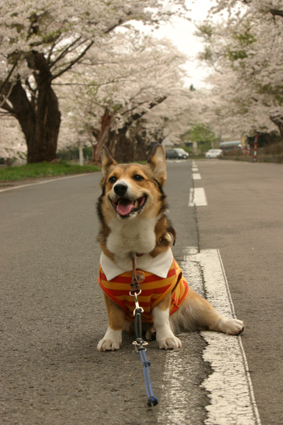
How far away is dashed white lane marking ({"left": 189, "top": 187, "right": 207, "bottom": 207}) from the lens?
33.8ft

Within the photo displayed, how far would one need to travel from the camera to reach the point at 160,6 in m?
25.3

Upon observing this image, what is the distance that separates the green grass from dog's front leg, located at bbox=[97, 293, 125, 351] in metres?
16.8

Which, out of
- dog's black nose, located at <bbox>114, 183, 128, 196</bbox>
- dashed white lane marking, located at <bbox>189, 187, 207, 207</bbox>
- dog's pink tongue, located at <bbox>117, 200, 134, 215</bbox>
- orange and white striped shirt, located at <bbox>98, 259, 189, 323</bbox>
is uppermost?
dog's black nose, located at <bbox>114, 183, 128, 196</bbox>

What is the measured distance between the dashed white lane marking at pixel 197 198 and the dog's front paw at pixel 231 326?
6.92 m

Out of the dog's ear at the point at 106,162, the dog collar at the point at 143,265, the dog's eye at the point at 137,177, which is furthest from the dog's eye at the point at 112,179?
the dog collar at the point at 143,265

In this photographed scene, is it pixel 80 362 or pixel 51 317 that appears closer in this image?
pixel 80 362

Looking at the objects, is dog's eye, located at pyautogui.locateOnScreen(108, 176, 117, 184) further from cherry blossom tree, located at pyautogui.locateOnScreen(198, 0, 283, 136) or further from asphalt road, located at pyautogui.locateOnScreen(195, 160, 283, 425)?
cherry blossom tree, located at pyautogui.locateOnScreen(198, 0, 283, 136)

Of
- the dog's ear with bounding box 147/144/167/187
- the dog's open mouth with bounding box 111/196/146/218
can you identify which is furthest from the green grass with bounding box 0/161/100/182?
the dog's open mouth with bounding box 111/196/146/218

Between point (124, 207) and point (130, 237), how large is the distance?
190 millimetres

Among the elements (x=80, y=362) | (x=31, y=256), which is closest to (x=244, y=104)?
(x=31, y=256)

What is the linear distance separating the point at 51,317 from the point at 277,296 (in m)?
1.74

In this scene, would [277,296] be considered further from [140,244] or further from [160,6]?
[160,6]

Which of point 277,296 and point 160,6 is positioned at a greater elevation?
point 160,6

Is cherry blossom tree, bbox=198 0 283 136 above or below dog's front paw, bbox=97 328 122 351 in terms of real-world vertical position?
above
